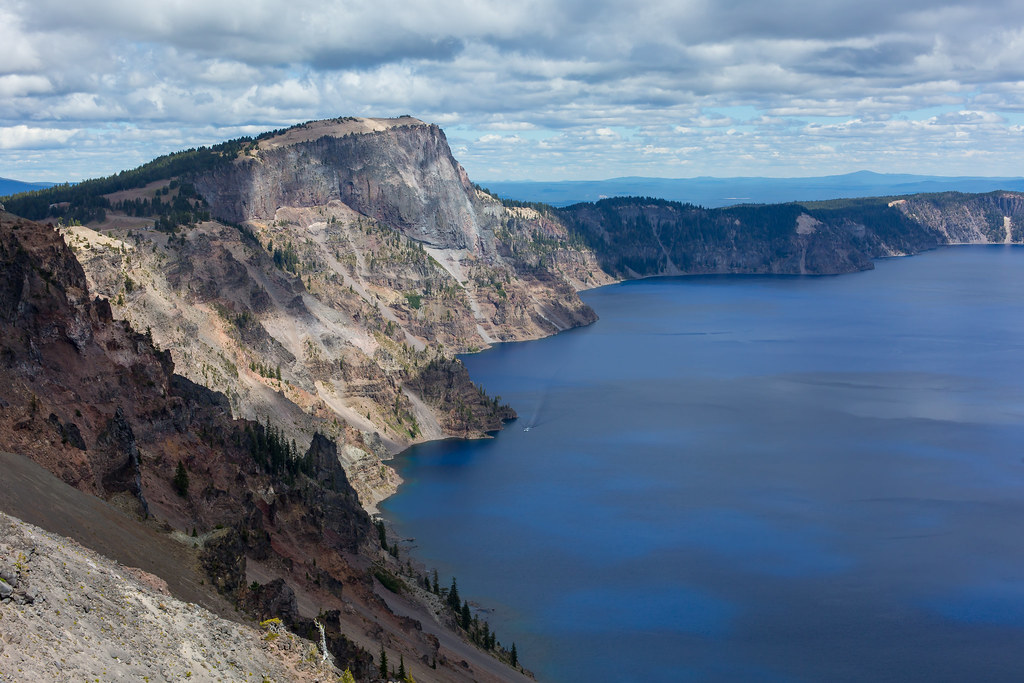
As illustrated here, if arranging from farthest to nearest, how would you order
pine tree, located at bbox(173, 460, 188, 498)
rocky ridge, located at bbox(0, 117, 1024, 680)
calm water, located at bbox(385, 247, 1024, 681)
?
calm water, located at bbox(385, 247, 1024, 681) < pine tree, located at bbox(173, 460, 188, 498) < rocky ridge, located at bbox(0, 117, 1024, 680)

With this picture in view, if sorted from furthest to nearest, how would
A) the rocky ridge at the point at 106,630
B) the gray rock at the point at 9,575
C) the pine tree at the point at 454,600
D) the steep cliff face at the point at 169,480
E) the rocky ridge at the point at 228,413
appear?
the pine tree at the point at 454,600
the rocky ridge at the point at 228,413
the steep cliff face at the point at 169,480
the gray rock at the point at 9,575
the rocky ridge at the point at 106,630

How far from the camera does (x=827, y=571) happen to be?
11638 centimetres

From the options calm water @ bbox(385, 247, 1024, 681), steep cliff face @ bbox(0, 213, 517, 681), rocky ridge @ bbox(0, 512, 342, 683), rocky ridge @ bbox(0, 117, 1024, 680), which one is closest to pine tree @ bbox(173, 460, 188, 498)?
steep cliff face @ bbox(0, 213, 517, 681)

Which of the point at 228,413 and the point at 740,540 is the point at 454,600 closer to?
the point at 228,413

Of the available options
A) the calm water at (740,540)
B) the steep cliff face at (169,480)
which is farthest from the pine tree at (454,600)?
the steep cliff face at (169,480)

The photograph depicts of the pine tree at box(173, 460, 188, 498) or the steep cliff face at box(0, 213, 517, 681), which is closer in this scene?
the steep cliff face at box(0, 213, 517, 681)

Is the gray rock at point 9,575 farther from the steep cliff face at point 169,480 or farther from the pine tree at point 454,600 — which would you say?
the pine tree at point 454,600

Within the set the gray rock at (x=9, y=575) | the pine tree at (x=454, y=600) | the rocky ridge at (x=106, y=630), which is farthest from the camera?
the pine tree at (x=454, y=600)

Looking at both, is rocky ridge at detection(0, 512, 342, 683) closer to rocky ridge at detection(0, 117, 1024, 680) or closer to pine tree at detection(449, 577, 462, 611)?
rocky ridge at detection(0, 117, 1024, 680)

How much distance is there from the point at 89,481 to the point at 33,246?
35.8 m

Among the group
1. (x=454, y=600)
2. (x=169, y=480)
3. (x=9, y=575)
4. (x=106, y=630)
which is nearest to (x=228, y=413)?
(x=454, y=600)

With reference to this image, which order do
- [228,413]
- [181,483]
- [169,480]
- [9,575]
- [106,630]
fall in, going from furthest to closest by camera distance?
[228,413], [169,480], [181,483], [106,630], [9,575]

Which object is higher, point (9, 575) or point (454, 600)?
point (9, 575)

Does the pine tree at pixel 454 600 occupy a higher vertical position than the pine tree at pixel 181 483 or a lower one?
lower
